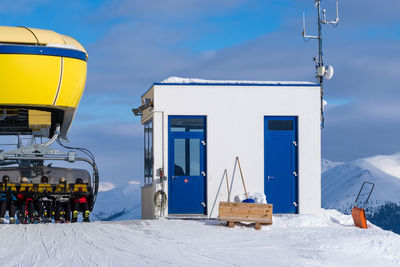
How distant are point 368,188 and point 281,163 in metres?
45.3

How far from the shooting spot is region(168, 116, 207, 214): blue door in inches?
854

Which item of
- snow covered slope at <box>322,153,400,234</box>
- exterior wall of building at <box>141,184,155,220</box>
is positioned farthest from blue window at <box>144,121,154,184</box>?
snow covered slope at <box>322,153,400,234</box>

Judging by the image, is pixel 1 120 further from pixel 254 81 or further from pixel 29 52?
pixel 254 81

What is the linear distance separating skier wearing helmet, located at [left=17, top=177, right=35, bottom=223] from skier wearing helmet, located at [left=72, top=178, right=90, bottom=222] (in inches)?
43.6

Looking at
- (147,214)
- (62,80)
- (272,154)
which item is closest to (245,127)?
(272,154)

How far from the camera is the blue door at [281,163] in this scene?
2205cm

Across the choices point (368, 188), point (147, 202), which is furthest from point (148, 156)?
point (368, 188)

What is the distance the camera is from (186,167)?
71.5 ft

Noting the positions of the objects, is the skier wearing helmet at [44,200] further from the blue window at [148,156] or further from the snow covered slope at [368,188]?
the snow covered slope at [368,188]

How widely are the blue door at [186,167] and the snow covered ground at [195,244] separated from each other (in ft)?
6.26

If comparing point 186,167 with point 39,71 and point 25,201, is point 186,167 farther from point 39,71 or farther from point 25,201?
point 39,71

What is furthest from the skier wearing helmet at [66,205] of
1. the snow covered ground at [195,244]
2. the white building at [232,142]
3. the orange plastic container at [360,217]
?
the orange plastic container at [360,217]

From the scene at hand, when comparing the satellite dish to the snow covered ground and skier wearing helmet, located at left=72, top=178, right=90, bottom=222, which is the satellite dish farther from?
skier wearing helmet, located at left=72, top=178, right=90, bottom=222

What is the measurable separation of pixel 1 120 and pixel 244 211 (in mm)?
7865
